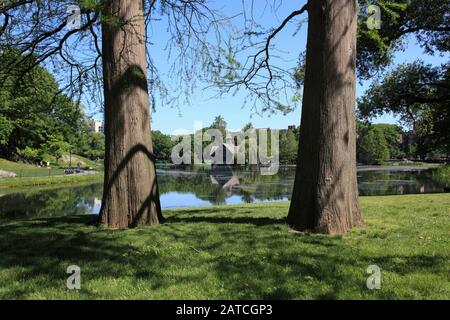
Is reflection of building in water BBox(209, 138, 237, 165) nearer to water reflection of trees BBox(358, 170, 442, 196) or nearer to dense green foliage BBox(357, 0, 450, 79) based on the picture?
water reflection of trees BBox(358, 170, 442, 196)

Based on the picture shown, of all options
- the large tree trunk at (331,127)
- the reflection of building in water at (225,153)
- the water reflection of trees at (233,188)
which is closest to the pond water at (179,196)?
the water reflection of trees at (233,188)

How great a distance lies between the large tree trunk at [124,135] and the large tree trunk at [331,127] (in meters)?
3.29

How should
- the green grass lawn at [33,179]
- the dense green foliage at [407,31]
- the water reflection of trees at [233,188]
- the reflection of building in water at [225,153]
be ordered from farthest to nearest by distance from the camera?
the reflection of building in water at [225,153] → the green grass lawn at [33,179] → the water reflection of trees at [233,188] → the dense green foliage at [407,31]

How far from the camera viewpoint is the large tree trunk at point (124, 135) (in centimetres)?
841

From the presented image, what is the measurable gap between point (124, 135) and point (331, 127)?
4.12 metres

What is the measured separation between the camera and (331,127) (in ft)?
23.9

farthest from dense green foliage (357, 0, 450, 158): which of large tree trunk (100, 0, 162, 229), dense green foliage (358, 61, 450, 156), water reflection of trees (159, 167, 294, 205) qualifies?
large tree trunk (100, 0, 162, 229)

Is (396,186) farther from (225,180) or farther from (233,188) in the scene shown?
(225,180)

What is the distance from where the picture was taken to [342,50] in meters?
7.36

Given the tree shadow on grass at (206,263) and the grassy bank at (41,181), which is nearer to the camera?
the tree shadow on grass at (206,263)

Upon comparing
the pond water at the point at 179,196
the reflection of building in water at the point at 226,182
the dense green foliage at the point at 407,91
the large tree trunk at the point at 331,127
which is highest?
the dense green foliage at the point at 407,91

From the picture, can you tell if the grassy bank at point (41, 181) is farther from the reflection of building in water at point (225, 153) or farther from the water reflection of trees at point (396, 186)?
the reflection of building in water at point (225, 153)

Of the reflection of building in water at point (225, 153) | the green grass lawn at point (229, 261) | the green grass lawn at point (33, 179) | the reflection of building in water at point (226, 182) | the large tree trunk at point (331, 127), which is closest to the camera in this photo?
the green grass lawn at point (229, 261)

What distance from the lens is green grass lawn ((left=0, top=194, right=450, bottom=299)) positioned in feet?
13.8
